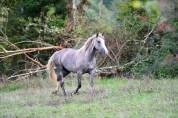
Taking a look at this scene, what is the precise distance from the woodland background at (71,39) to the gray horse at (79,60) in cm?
226

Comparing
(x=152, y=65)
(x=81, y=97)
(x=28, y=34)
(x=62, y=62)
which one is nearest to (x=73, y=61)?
(x=62, y=62)

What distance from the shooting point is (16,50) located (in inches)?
653

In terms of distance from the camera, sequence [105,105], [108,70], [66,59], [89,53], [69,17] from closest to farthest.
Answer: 1. [105,105]
2. [89,53]
3. [66,59]
4. [108,70]
5. [69,17]

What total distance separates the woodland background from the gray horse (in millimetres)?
2257

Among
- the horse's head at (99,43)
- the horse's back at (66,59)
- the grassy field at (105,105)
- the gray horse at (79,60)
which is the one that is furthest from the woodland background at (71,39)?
the grassy field at (105,105)

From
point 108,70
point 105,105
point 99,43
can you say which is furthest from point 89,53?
point 108,70

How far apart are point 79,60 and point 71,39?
5.85 meters

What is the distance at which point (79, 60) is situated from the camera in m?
11.2

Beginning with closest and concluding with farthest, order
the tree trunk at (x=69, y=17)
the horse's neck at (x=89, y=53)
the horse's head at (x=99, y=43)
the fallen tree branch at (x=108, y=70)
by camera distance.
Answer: the horse's head at (x=99, y=43) < the horse's neck at (x=89, y=53) < the fallen tree branch at (x=108, y=70) < the tree trunk at (x=69, y=17)

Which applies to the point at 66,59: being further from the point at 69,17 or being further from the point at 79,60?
the point at 69,17

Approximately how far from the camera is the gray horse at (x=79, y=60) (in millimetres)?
10844

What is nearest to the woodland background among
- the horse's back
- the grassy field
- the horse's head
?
the horse's back

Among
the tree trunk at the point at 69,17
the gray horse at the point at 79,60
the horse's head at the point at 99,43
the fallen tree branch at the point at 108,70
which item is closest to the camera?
the horse's head at the point at 99,43

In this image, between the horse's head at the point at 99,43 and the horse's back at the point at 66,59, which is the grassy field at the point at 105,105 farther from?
the horse's head at the point at 99,43
